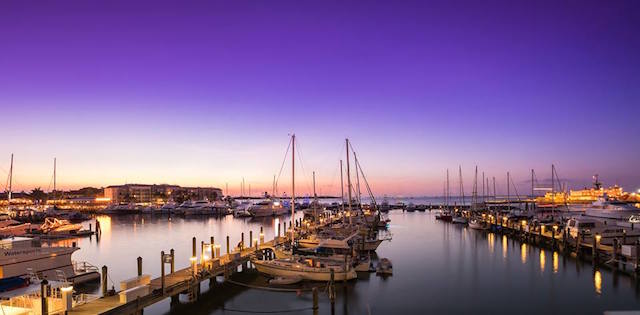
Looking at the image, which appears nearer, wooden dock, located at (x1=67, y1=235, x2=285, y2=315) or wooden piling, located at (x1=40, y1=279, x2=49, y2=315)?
wooden piling, located at (x1=40, y1=279, x2=49, y2=315)

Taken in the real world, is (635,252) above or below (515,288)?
above

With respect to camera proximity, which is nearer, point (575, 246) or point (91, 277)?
point (91, 277)

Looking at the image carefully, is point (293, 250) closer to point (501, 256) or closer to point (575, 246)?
point (501, 256)

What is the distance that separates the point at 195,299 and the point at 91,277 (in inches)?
387

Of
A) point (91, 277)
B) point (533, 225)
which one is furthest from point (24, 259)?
point (533, 225)

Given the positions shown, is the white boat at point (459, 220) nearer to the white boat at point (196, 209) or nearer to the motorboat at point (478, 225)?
the motorboat at point (478, 225)

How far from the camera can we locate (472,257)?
44.4m

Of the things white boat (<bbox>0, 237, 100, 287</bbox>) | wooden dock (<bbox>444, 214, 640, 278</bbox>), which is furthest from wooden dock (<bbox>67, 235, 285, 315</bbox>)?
wooden dock (<bbox>444, 214, 640, 278</bbox>)

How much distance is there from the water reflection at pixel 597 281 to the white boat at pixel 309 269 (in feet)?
53.2

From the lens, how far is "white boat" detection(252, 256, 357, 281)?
29438 millimetres

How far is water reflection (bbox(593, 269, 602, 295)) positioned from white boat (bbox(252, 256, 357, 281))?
53.2ft

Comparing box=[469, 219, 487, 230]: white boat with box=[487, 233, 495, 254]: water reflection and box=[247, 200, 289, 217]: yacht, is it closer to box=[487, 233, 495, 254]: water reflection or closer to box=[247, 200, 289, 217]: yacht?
box=[487, 233, 495, 254]: water reflection

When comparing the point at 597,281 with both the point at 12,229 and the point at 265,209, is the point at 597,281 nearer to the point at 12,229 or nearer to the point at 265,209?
the point at 12,229

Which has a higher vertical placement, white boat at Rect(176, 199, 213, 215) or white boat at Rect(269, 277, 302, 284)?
white boat at Rect(269, 277, 302, 284)
